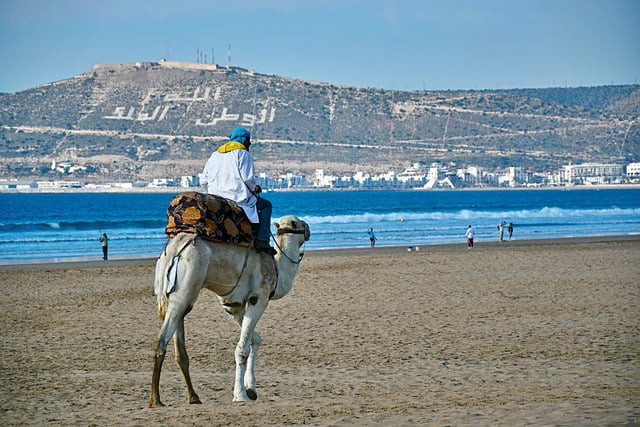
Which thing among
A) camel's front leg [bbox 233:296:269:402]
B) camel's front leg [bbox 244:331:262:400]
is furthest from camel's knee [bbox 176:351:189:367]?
camel's front leg [bbox 244:331:262:400]

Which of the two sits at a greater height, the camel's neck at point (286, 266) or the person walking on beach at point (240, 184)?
the person walking on beach at point (240, 184)

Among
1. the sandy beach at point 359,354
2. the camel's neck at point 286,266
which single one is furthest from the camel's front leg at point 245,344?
the camel's neck at point 286,266

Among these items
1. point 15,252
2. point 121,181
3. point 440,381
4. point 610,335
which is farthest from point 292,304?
point 121,181

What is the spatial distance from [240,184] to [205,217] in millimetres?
714

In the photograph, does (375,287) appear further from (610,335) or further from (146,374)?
(146,374)

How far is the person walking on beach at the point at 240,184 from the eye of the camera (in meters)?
9.41

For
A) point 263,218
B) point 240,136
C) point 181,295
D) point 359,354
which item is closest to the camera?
point 181,295

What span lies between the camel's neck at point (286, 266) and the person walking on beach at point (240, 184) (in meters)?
0.35

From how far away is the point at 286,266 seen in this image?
32.7 ft

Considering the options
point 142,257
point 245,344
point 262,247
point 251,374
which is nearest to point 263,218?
point 262,247

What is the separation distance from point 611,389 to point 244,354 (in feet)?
11.7

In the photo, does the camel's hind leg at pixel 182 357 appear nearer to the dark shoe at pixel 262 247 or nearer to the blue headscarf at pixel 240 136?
the dark shoe at pixel 262 247

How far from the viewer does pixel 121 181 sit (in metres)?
188

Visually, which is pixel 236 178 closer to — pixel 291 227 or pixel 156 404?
pixel 291 227
